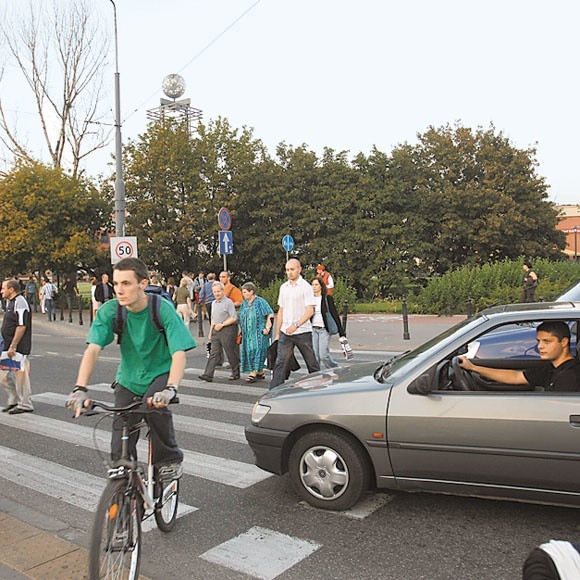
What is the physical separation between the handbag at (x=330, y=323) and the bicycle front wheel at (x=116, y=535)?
689cm

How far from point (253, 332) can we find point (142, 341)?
595 centimetres

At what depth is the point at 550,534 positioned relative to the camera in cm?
383

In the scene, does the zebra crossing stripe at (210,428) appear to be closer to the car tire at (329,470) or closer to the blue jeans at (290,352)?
the blue jeans at (290,352)

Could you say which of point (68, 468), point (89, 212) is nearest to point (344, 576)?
point (68, 468)

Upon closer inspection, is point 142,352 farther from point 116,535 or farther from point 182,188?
point 182,188

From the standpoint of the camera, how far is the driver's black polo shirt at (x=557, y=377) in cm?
395

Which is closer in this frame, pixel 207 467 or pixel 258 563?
pixel 258 563

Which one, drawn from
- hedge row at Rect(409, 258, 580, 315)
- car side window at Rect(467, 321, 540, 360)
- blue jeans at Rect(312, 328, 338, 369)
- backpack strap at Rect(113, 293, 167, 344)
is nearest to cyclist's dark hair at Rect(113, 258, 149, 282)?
backpack strap at Rect(113, 293, 167, 344)

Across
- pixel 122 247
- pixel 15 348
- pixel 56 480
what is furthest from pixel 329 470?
pixel 122 247

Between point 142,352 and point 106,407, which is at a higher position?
point 142,352

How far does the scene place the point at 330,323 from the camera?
1004 cm

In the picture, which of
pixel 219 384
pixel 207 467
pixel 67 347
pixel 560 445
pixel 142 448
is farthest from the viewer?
pixel 67 347

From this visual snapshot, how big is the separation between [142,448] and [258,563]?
283cm

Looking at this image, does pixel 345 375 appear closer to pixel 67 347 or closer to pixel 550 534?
pixel 550 534
